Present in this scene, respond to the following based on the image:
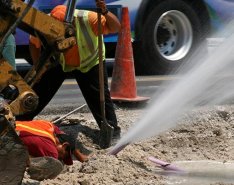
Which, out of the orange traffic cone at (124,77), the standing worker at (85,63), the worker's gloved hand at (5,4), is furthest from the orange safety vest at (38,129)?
the orange traffic cone at (124,77)

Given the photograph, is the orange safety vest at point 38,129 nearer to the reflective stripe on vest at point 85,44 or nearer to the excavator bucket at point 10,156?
the excavator bucket at point 10,156

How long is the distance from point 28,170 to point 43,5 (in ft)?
17.0

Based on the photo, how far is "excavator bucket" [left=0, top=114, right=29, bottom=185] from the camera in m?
4.73

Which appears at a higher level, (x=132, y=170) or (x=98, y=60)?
(x=98, y=60)

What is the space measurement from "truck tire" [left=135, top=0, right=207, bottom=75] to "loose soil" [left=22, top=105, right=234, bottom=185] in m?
2.99

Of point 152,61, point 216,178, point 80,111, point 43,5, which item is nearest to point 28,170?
point 216,178

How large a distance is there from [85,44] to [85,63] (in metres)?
0.23

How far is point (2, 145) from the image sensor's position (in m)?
4.73

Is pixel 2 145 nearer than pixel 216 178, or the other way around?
pixel 2 145

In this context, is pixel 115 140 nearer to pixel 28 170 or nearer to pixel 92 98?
pixel 92 98

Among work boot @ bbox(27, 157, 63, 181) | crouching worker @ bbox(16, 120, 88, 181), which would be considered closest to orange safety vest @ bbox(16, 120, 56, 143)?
crouching worker @ bbox(16, 120, 88, 181)

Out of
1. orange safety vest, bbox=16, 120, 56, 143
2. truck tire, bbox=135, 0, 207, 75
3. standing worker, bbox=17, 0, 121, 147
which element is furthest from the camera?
truck tire, bbox=135, 0, 207, 75

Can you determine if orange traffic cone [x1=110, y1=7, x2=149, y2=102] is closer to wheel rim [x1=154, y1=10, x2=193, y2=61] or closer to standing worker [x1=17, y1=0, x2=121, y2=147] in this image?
standing worker [x1=17, y1=0, x2=121, y2=147]

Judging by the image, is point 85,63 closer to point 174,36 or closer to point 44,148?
point 44,148
